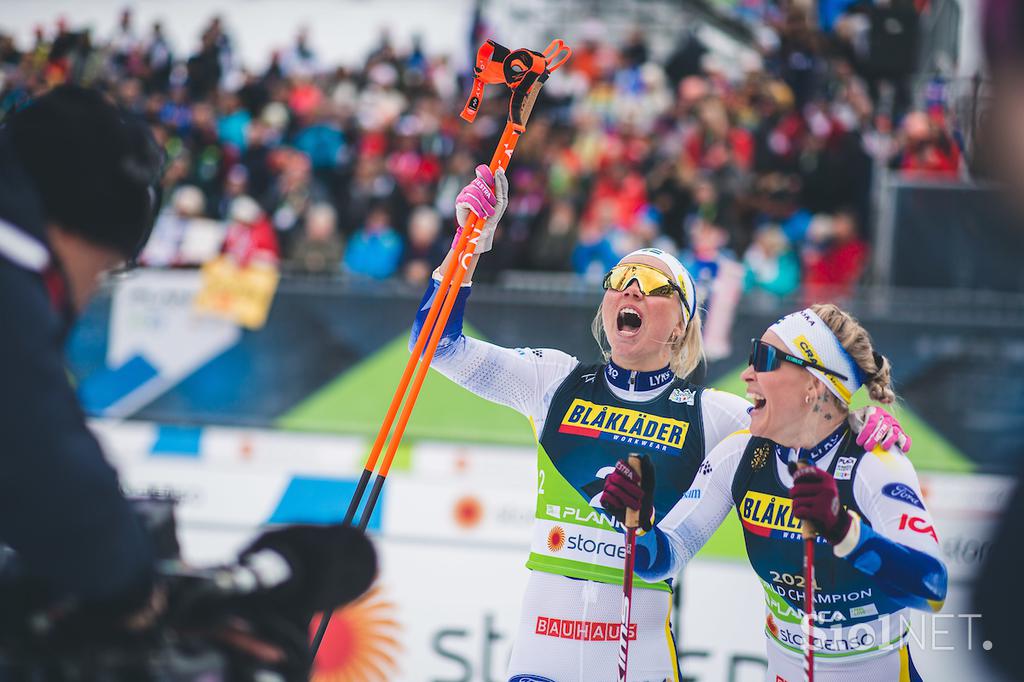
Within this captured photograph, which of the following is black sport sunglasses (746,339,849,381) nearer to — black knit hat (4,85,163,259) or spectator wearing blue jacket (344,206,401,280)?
black knit hat (4,85,163,259)

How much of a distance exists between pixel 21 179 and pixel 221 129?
1370 cm

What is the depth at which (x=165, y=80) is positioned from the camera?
56.9ft

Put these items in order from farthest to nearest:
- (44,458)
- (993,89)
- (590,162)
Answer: (590,162) < (44,458) < (993,89)

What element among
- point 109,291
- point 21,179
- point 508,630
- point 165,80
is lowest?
point 508,630

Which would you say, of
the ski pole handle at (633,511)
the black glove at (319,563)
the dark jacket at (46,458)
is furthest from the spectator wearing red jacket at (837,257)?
the dark jacket at (46,458)

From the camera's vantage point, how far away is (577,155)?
43.5ft

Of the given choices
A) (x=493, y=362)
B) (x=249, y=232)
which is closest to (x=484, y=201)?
(x=493, y=362)

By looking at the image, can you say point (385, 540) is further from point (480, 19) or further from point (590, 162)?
point (480, 19)

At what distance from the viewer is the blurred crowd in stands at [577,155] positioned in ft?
36.9

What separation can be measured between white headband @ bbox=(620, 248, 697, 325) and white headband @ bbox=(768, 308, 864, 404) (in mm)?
543

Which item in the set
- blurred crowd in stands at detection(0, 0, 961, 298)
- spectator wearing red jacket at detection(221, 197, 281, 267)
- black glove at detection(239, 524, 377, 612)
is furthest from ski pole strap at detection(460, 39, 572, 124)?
spectator wearing red jacket at detection(221, 197, 281, 267)

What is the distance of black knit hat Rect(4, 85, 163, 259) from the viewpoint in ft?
8.13

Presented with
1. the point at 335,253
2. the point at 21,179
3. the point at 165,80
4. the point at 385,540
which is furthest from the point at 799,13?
the point at 21,179

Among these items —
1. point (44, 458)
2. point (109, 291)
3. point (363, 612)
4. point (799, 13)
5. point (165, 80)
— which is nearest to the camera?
point (44, 458)
